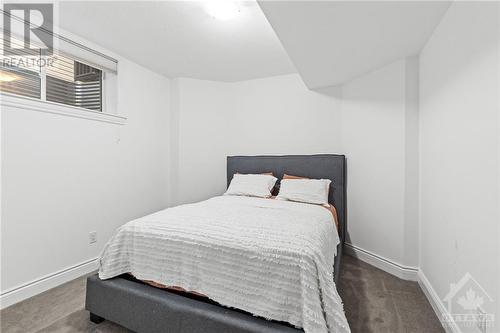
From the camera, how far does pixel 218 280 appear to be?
1488 millimetres

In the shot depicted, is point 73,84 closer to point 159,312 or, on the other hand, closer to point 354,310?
point 159,312

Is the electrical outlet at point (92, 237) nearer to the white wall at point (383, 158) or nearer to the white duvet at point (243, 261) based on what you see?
the white duvet at point (243, 261)

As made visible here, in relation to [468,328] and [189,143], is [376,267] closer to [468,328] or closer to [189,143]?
[468,328]

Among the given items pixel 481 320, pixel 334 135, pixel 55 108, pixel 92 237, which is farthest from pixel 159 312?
pixel 334 135

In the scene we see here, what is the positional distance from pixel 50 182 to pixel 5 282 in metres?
0.85

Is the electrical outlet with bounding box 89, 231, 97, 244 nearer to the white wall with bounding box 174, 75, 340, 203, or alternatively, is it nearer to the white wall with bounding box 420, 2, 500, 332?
the white wall with bounding box 174, 75, 340, 203

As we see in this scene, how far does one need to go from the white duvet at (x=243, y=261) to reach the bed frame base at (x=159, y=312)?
6cm

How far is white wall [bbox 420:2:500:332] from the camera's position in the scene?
4.01 feet

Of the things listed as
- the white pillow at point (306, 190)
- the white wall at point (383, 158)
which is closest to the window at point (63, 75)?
the white pillow at point (306, 190)

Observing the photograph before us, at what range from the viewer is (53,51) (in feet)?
7.88

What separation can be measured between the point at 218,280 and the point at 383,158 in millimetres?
2145

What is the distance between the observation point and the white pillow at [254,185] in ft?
10.4

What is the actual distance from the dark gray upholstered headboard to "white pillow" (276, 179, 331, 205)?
16 centimetres

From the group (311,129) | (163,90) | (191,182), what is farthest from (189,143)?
(311,129)
